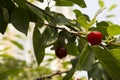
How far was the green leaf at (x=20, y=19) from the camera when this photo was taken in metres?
0.86

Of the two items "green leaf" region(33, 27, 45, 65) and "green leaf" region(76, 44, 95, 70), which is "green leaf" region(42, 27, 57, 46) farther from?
"green leaf" region(76, 44, 95, 70)

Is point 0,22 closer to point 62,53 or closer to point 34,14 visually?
point 34,14

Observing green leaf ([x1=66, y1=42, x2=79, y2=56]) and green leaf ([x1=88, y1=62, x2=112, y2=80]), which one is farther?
green leaf ([x1=66, y1=42, x2=79, y2=56])

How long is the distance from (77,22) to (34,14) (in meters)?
0.12

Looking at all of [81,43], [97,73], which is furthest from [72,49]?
[97,73]

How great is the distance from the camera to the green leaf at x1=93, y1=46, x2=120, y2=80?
0.80 m

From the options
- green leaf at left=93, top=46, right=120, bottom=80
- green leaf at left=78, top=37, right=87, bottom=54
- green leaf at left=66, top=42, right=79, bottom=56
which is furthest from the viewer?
green leaf at left=66, top=42, right=79, bottom=56

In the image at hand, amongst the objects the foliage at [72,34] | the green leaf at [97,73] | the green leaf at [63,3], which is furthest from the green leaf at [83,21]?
the green leaf at [63,3]

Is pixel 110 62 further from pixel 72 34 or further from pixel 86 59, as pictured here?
pixel 72 34

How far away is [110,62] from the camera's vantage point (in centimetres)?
80

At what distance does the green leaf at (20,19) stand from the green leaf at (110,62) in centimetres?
19

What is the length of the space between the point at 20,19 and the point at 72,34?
160mm

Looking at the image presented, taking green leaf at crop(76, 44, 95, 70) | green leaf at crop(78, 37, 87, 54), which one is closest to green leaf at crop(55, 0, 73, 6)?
green leaf at crop(78, 37, 87, 54)

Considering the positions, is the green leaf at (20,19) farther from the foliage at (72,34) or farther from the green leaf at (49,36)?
the green leaf at (49,36)
